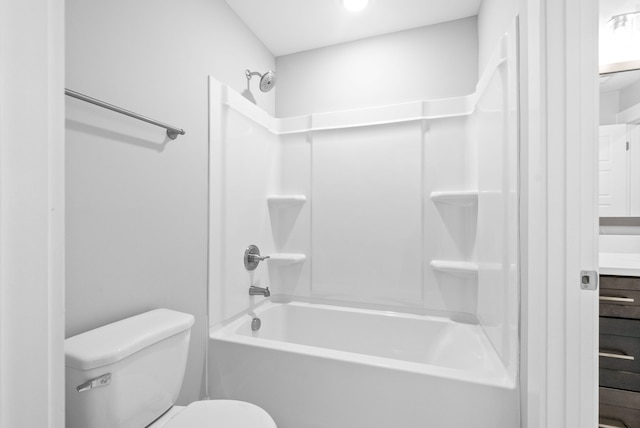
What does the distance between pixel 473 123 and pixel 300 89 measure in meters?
1.29

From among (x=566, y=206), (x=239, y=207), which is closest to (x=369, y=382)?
(x=566, y=206)

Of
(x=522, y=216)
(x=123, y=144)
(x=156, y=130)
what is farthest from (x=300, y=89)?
(x=522, y=216)

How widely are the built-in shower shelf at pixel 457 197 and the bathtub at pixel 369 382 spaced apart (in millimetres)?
733

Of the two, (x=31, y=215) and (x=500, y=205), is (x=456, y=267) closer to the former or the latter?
(x=500, y=205)

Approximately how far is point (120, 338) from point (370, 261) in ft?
4.83

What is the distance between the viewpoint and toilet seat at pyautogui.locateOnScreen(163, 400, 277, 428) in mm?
978

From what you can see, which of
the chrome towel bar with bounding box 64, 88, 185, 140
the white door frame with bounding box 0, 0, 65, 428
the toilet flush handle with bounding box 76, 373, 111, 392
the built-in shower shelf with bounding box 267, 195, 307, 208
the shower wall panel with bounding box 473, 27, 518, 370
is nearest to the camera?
the white door frame with bounding box 0, 0, 65, 428

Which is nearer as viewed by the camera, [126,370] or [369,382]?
[126,370]

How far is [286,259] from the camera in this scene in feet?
7.02

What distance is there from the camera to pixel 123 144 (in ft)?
3.73

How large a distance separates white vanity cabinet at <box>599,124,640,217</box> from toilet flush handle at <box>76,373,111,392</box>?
2.53 m

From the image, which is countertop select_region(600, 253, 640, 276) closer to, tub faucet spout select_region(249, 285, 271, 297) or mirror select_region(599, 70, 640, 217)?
mirror select_region(599, 70, 640, 217)

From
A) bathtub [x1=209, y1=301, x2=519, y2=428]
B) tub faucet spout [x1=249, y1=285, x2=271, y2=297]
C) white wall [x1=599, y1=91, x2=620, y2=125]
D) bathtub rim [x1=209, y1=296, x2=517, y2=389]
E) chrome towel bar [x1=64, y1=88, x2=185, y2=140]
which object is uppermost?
white wall [x1=599, y1=91, x2=620, y2=125]

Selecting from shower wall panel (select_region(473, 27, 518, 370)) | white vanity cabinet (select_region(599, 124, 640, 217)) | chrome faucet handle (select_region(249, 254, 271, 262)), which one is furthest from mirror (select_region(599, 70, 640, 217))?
chrome faucet handle (select_region(249, 254, 271, 262))
